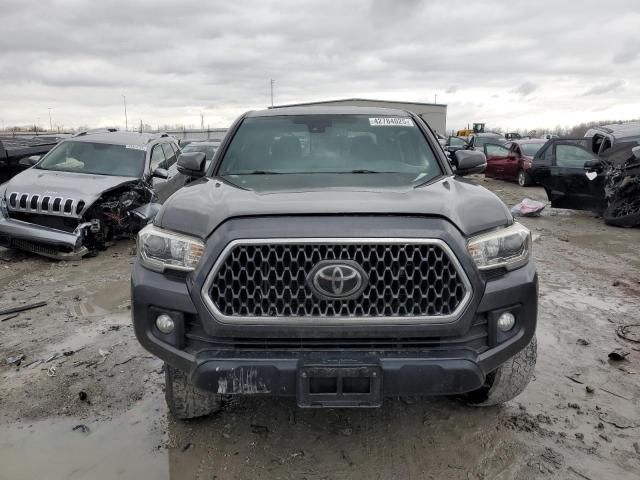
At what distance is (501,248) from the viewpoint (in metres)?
2.54

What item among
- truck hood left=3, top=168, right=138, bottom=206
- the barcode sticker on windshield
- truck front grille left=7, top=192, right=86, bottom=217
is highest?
the barcode sticker on windshield

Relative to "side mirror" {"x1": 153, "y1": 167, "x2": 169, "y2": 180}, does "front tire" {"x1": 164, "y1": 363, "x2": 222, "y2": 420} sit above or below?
below

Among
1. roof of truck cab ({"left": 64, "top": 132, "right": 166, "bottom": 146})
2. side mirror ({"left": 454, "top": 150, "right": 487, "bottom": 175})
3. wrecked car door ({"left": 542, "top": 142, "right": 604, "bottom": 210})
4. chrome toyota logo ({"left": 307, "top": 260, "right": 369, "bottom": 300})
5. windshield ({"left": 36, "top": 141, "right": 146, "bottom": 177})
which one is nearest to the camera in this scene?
chrome toyota logo ({"left": 307, "top": 260, "right": 369, "bottom": 300})

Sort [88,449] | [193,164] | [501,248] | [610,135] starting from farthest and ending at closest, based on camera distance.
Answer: [610,135], [193,164], [88,449], [501,248]

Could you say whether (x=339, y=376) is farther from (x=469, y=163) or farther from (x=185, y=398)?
(x=469, y=163)

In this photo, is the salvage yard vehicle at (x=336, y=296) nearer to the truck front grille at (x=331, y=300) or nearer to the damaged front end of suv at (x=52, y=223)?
the truck front grille at (x=331, y=300)

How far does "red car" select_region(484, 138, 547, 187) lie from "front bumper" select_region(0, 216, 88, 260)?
1311 centimetres

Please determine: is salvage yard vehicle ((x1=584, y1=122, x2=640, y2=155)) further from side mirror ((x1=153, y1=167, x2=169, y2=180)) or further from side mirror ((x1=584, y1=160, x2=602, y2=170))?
side mirror ((x1=153, y1=167, x2=169, y2=180))

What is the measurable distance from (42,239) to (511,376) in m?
6.31

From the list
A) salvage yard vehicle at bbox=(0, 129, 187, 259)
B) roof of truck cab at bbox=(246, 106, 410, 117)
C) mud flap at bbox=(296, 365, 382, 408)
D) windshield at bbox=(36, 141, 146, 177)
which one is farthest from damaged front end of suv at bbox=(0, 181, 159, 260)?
mud flap at bbox=(296, 365, 382, 408)

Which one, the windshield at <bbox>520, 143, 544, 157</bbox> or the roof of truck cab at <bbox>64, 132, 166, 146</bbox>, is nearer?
the roof of truck cab at <bbox>64, 132, 166, 146</bbox>

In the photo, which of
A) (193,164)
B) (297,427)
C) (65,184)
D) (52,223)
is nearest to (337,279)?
(297,427)

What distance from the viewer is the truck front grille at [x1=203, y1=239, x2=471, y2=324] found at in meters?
2.37

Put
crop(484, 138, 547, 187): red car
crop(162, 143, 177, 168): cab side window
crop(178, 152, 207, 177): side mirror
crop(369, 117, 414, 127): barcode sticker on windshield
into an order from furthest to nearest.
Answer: crop(484, 138, 547, 187): red car → crop(162, 143, 177, 168): cab side window → crop(369, 117, 414, 127): barcode sticker on windshield → crop(178, 152, 207, 177): side mirror
